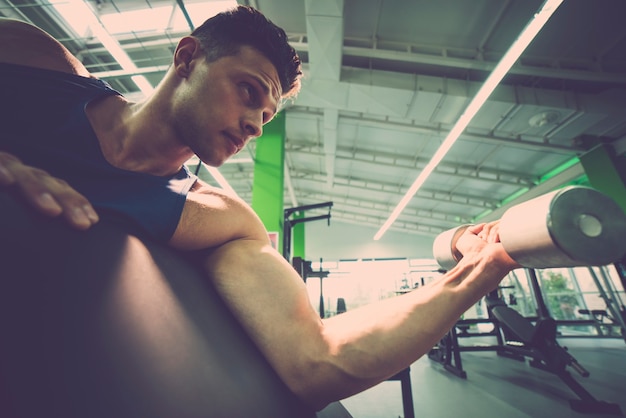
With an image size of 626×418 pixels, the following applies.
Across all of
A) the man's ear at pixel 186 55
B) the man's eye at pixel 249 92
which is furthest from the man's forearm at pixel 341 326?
the man's ear at pixel 186 55

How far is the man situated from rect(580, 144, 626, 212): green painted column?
5.83 metres

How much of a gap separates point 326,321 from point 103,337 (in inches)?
17.8

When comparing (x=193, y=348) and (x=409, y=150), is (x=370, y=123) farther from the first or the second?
(x=193, y=348)

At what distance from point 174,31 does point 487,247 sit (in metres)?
4.13

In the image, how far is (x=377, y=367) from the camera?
1.73 ft

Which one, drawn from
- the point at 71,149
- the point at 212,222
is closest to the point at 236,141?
the point at 212,222

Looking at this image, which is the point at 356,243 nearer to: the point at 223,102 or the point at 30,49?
the point at 223,102

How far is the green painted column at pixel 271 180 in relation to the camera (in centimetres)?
439

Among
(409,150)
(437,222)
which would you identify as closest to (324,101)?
(409,150)

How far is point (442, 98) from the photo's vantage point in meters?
3.99

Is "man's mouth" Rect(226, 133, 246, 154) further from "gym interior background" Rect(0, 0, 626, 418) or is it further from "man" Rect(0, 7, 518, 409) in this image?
"gym interior background" Rect(0, 0, 626, 418)

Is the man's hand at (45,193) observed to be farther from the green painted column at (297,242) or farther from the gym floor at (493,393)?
the green painted column at (297,242)

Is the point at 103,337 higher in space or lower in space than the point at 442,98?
lower

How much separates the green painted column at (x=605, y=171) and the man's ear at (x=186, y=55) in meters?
6.15
